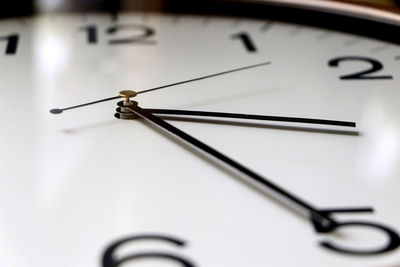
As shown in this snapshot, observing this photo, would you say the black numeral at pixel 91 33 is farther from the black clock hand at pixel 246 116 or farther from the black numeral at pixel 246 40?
the black clock hand at pixel 246 116

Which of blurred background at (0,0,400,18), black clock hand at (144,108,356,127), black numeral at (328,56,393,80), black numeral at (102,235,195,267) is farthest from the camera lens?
blurred background at (0,0,400,18)

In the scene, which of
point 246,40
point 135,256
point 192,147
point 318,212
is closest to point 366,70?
point 246,40

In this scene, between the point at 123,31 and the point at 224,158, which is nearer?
the point at 224,158

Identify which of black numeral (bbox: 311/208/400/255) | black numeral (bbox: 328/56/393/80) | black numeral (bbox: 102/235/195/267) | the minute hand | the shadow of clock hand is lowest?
black numeral (bbox: 102/235/195/267)

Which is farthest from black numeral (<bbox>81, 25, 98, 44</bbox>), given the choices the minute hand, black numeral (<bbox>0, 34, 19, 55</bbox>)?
the minute hand

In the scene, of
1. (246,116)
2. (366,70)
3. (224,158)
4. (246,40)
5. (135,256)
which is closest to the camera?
(135,256)

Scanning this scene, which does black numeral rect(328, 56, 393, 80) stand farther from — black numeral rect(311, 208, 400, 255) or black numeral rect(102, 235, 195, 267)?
black numeral rect(102, 235, 195, 267)

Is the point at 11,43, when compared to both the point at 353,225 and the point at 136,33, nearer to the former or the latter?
the point at 136,33

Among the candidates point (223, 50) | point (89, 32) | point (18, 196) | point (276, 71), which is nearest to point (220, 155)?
point (18, 196)

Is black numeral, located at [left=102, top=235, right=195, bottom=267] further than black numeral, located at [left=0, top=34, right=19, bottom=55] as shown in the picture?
No
